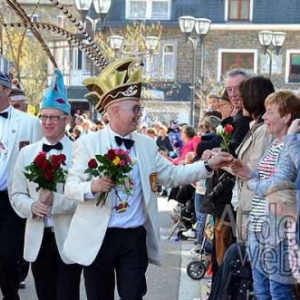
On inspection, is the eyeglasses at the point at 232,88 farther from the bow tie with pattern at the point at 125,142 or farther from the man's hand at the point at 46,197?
the man's hand at the point at 46,197

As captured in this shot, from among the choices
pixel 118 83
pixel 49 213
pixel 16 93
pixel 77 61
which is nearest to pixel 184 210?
pixel 16 93

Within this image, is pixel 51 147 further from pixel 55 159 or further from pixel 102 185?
pixel 102 185

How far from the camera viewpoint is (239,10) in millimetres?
38562

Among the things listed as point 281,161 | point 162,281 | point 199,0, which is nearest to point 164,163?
point 281,161

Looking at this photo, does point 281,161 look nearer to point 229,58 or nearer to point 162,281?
point 162,281

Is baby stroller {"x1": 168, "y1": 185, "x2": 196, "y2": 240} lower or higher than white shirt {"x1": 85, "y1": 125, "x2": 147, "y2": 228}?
lower

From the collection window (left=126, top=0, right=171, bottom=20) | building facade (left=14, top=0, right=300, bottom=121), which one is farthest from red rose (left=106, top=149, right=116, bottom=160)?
window (left=126, top=0, right=171, bottom=20)

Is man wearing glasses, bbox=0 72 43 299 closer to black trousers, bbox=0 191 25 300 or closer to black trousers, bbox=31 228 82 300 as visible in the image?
black trousers, bbox=0 191 25 300

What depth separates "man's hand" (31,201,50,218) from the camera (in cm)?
539

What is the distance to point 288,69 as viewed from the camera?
3700cm

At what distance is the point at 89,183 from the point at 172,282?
3.49 meters

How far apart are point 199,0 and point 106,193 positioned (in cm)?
3569

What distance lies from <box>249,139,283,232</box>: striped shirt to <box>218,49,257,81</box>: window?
32.2m

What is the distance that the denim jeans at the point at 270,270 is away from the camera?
478cm
